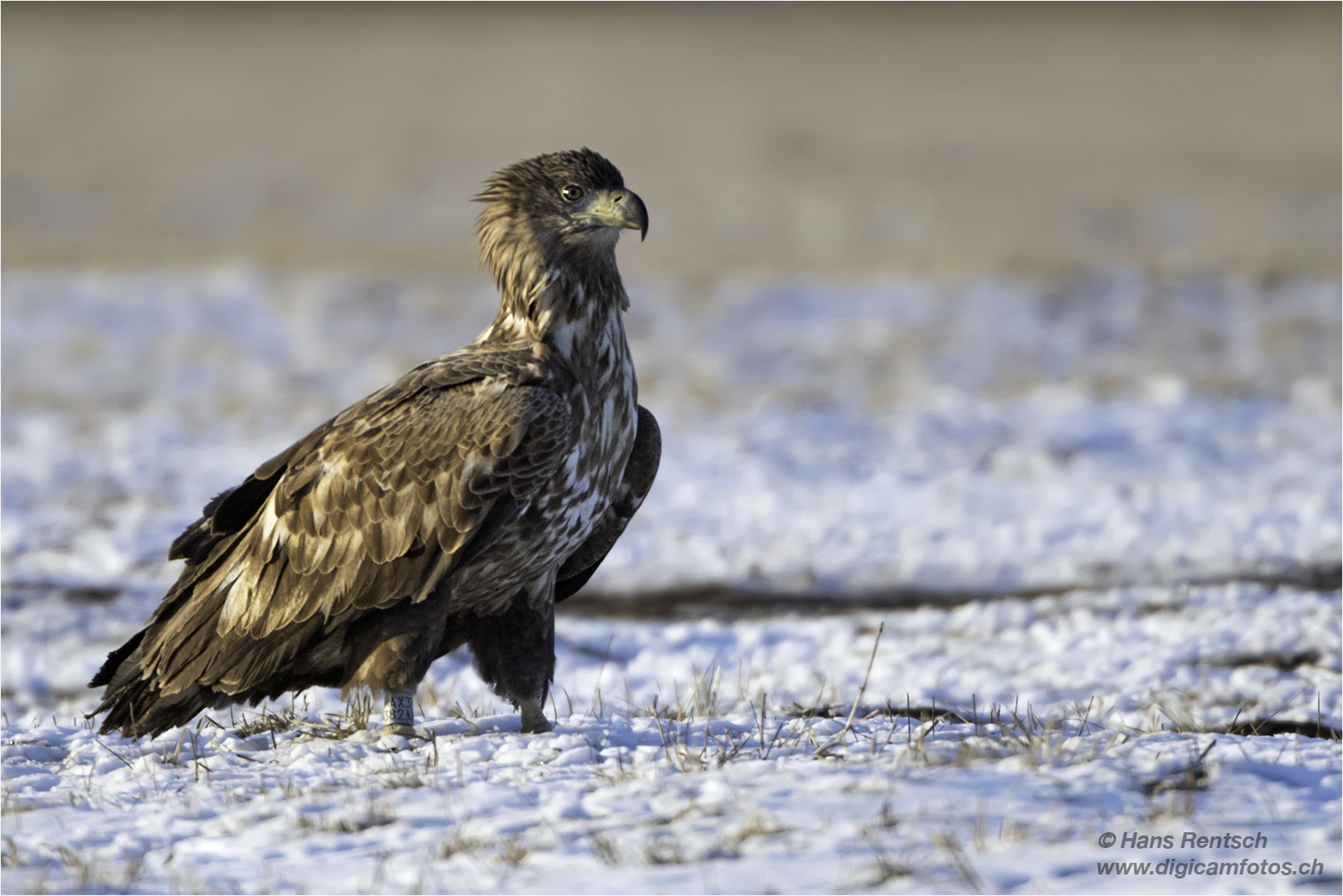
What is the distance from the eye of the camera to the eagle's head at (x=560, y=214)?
6.42m

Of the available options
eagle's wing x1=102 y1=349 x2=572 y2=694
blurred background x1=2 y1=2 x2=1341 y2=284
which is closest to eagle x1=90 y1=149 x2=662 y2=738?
eagle's wing x1=102 y1=349 x2=572 y2=694

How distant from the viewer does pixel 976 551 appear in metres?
11.5

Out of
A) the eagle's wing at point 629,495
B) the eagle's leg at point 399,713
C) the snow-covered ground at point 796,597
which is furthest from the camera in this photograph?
the eagle's wing at point 629,495

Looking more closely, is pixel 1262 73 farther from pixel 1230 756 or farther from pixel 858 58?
pixel 1230 756

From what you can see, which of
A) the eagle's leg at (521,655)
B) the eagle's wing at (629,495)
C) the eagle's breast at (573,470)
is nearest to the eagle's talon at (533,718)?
the eagle's leg at (521,655)

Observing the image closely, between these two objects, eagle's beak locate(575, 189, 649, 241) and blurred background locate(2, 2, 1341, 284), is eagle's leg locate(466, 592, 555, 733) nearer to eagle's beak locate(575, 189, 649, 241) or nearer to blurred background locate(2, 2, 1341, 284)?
eagle's beak locate(575, 189, 649, 241)

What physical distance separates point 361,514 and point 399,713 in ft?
2.60

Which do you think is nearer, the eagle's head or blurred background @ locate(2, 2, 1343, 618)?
the eagle's head

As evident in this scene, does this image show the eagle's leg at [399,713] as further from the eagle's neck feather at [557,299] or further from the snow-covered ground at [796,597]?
the eagle's neck feather at [557,299]

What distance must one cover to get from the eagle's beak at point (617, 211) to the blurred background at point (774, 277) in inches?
199

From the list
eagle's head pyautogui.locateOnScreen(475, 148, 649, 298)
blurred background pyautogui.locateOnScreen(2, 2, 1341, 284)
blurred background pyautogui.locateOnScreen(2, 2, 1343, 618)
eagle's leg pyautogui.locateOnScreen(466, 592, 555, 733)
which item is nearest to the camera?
eagle's leg pyautogui.locateOnScreen(466, 592, 555, 733)

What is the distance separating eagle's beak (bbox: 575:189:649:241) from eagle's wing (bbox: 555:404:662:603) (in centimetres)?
79

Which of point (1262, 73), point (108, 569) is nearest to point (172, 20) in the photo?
point (1262, 73)

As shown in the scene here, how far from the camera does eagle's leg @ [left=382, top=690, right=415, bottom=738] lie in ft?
19.4
